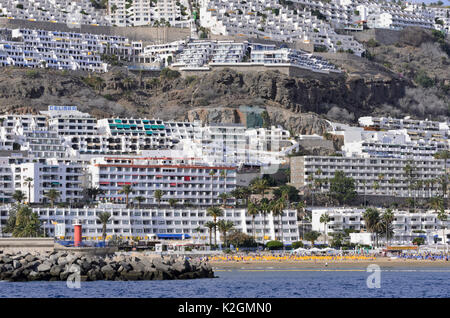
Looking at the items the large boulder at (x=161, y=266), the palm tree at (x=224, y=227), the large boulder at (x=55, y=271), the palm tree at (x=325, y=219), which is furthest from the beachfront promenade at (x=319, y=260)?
the large boulder at (x=55, y=271)

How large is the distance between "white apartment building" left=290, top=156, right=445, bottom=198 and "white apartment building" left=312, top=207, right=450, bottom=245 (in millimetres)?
16065

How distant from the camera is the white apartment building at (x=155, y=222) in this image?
10706 cm

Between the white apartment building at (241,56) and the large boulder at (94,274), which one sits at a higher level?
the white apartment building at (241,56)

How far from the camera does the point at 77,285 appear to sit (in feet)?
184

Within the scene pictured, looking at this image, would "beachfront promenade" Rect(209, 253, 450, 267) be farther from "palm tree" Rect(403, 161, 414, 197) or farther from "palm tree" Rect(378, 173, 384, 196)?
"palm tree" Rect(403, 161, 414, 197)

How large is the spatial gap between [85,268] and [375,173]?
9032cm

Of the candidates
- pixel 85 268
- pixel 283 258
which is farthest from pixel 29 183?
pixel 85 268

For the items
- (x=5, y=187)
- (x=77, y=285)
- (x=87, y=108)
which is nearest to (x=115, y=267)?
(x=77, y=285)

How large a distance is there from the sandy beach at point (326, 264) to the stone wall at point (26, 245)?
66.8 ft

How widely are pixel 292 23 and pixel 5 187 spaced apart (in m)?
90.3

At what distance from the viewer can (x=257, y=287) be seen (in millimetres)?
59594

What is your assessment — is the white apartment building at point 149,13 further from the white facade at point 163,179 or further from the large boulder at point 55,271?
the large boulder at point 55,271

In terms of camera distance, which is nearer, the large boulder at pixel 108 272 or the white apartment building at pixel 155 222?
the large boulder at pixel 108 272

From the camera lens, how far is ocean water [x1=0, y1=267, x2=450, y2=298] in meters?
50.8
